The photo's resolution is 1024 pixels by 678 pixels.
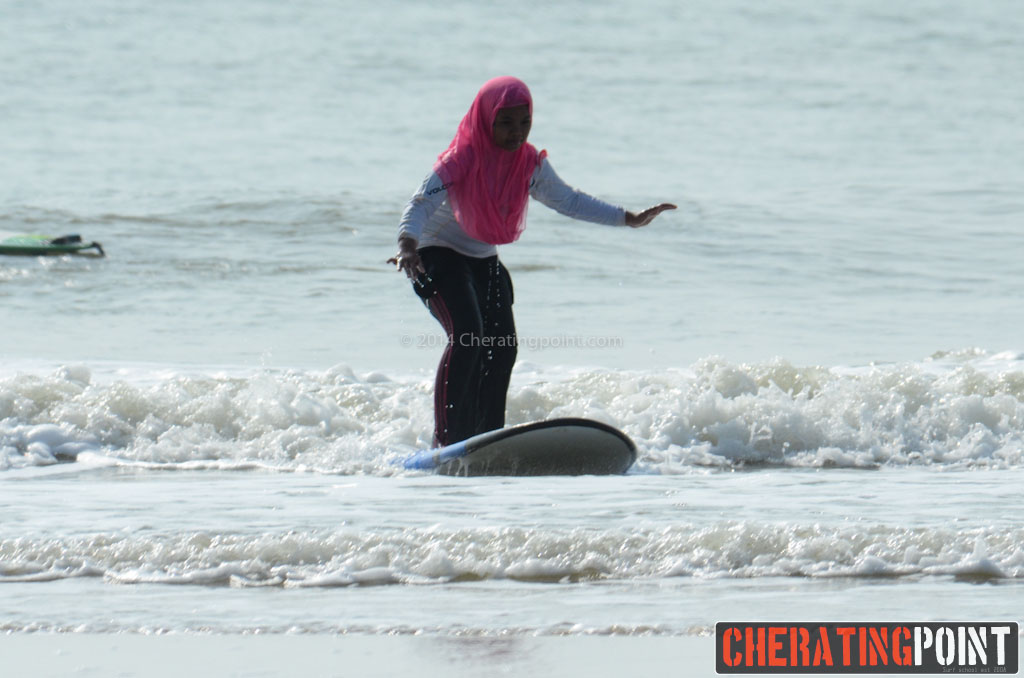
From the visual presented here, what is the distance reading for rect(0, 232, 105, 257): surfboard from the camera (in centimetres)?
1295

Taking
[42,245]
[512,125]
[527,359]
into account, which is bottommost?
[527,359]

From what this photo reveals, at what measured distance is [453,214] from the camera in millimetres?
5629

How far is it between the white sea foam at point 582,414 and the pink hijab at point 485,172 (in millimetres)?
1259

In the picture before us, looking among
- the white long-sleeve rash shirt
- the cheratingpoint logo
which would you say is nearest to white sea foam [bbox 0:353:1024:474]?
the white long-sleeve rash shirt

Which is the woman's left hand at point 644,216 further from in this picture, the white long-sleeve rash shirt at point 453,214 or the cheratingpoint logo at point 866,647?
the cheratingpoint logo at point 866,647

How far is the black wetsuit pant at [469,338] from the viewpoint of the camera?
18.5 feet

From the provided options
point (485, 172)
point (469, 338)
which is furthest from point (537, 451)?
point (485, 172)

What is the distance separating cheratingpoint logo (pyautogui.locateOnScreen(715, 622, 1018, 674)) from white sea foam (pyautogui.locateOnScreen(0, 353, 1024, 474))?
279cm

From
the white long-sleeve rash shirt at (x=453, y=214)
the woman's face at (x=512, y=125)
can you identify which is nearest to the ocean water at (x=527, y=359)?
the white long-sleeve rash shirt at (x=453, y=214)

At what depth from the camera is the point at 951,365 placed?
8742 millimetres

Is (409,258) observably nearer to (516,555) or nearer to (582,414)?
(516,555)

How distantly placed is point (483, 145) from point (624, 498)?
1462 millimetres

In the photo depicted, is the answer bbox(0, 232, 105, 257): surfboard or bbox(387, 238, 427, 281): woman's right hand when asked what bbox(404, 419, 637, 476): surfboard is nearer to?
bbox(387, 238, 427, 281): woman's right hand

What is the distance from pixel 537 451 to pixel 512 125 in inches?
51.7
